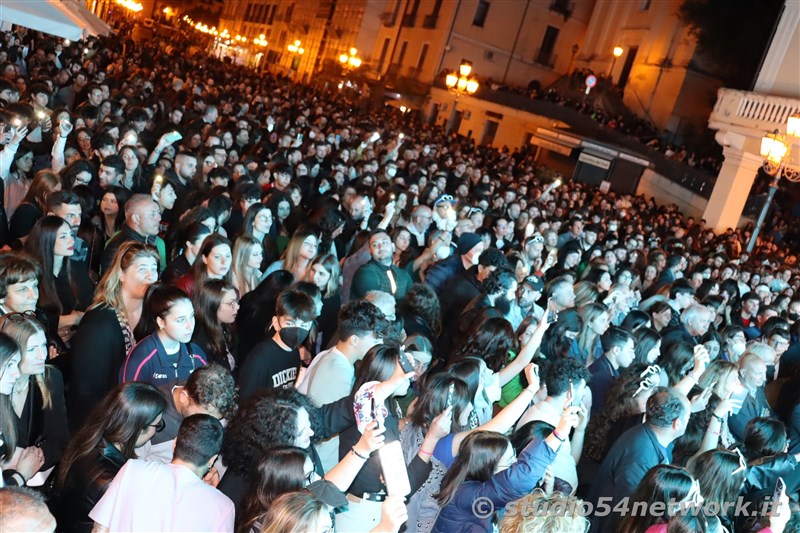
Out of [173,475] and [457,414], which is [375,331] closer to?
[457,414]

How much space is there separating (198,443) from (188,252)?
→ 3033 mm

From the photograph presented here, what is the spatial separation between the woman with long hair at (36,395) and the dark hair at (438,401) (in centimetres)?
181

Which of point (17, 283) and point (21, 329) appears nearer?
point (21, 329)

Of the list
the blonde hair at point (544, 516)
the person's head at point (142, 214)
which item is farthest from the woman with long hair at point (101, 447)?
the person's head at point (142, 214)

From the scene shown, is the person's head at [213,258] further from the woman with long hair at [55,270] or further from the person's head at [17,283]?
the person's head at [17,283]

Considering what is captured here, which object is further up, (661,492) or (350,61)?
(350,61)

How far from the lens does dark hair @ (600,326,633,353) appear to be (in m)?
5.89

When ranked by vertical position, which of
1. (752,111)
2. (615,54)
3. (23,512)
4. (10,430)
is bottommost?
(10,430)

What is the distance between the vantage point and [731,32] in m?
28.6

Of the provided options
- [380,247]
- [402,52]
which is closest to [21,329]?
[380,247]

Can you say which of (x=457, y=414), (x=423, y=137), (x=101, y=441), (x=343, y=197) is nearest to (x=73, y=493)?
(x=101, y=441)

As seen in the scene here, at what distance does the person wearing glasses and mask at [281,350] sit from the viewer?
431 cm

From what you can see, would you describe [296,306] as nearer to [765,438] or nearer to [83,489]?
[83,489]

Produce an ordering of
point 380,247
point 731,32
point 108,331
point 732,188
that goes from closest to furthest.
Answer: point 108,331 → point 380,247 → point 732,188 → point 731,32
